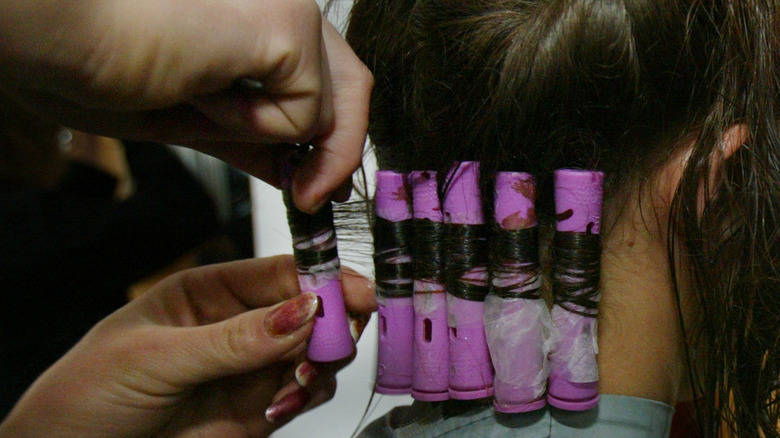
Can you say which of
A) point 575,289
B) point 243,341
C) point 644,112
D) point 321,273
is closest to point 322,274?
point 321,273

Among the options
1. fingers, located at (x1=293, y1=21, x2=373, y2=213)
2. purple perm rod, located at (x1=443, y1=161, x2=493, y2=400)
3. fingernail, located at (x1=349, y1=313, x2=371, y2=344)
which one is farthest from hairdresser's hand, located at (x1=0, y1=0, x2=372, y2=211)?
fingernail, located at (x1=349, y1=313, x2=371, y2=344)

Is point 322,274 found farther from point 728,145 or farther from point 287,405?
point 728,145

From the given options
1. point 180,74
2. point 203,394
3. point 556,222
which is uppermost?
point 180,74

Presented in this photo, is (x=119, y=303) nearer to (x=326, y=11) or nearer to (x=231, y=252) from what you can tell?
(x=231, y=252)

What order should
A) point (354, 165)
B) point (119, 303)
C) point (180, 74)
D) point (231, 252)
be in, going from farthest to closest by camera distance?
point (231, 252) → point (119, 303) → point (354, 165) → point (180, 74)

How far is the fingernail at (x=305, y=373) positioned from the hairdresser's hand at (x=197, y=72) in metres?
0.28

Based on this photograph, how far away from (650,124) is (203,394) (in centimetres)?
68

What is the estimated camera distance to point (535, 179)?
0.64 m

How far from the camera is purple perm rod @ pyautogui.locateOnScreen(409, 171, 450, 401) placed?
2.19ft

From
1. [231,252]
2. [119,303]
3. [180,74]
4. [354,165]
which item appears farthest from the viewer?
[231,252]

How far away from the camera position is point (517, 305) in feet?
2.08

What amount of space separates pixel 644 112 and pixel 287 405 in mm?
592

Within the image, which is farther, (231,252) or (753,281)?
(231,252)

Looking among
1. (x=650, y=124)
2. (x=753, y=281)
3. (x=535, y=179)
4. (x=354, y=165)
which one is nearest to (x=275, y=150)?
(x=354, y=165)
